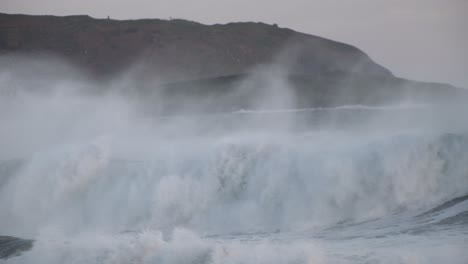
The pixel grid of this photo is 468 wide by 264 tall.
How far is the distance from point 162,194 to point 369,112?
24.5 ft

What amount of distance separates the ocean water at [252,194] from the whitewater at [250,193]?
0.09 feet

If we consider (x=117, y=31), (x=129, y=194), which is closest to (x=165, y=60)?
(x=117, y=31)

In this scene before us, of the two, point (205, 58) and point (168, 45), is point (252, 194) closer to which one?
point (205, 58)

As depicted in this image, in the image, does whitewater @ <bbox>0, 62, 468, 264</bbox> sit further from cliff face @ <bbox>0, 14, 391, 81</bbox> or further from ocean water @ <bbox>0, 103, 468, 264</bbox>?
cliff face @ <bbox>0, 14, 391, 81</bbox>

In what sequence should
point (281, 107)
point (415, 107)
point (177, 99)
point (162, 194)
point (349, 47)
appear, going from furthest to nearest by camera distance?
point (349, 47), point (177, 99), point (281, 107), point (415, 107), point (162, 194)

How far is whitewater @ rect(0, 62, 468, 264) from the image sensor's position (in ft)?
33.3

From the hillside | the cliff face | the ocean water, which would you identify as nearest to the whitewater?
the ocean water

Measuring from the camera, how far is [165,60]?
96.4ft

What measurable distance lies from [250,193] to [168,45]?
60.0 feet

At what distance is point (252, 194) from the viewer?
13.6m

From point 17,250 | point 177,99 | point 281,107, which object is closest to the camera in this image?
point 17,250

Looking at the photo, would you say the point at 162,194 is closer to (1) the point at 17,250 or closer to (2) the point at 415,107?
(1) the point at 17,250

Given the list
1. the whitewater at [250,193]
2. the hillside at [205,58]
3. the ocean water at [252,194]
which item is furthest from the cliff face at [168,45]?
the ocean water at [252,194]

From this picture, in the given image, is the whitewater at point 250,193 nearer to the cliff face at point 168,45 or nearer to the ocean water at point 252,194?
the ocean water at point 252,194
